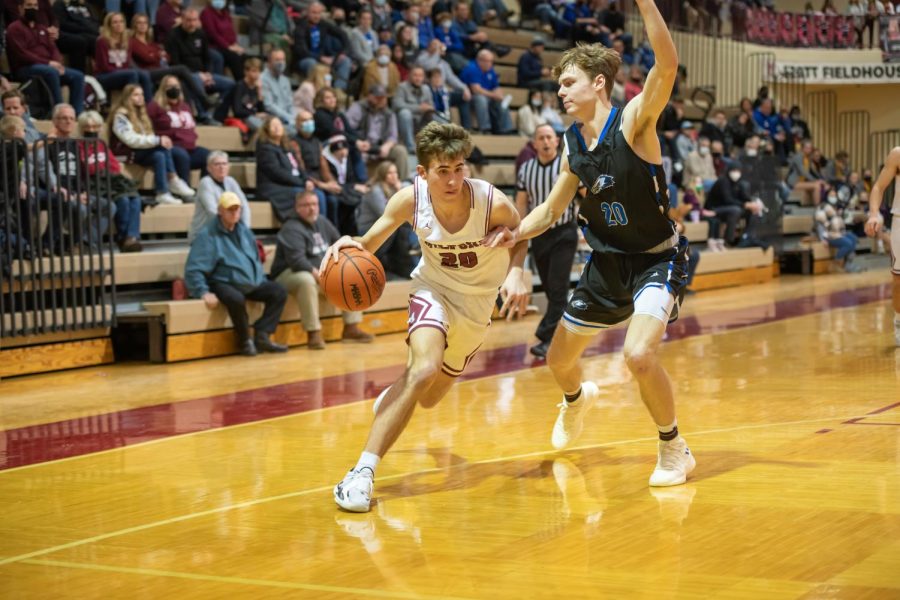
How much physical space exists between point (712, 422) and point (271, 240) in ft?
22.4

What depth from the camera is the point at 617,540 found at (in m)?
4.49

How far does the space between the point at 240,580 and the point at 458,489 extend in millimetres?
1525

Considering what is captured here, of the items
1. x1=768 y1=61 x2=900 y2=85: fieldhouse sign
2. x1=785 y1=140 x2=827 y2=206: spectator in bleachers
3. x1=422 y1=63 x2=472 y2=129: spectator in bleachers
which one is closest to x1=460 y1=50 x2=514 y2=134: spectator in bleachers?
x1=422 y1=63 x2=472 y2=129: spectator in bleachers

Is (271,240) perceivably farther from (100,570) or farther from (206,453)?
(100,570)

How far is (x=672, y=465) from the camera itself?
214 inches

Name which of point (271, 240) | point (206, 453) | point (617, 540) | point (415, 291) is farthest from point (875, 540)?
point (271, 240)

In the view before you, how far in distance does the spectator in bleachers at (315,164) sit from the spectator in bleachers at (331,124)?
34 cm

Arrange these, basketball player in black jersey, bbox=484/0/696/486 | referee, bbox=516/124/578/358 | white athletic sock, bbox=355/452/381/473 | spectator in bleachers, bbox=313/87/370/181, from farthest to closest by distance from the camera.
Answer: spectator in bleachers, bbox=313/87/370/181 < referee, bbox=516/124/578/358 < basketball player in black jersey, bbox=484/0/696/486 < white athletic sock, bbox=355/452/381/473

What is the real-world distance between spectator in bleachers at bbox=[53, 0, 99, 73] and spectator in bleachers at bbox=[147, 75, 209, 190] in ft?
2.90

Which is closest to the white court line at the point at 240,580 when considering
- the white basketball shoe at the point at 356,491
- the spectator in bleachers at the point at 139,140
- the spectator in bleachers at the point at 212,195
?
the white basketball shoe at the point at 356,491

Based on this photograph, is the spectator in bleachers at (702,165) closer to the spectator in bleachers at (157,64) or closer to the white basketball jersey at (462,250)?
the spectator in bleachers at (157,64)

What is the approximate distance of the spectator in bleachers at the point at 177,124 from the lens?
1230 centimetres

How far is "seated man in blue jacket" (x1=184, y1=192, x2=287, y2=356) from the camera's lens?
1067 cm

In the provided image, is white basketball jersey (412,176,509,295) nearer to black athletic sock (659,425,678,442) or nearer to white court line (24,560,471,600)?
black athletic sock (659,425,678,442)
